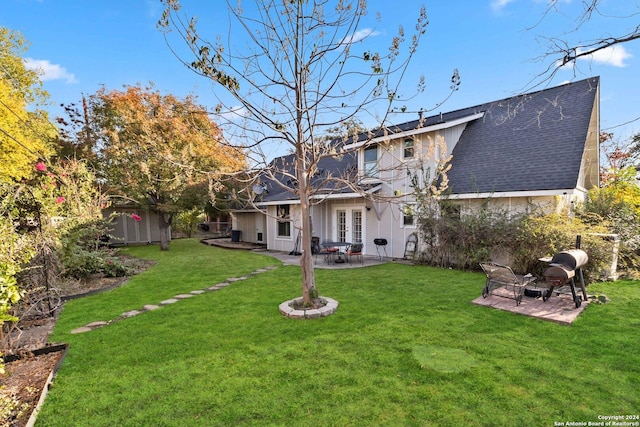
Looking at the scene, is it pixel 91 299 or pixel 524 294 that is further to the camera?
pixel 91 299

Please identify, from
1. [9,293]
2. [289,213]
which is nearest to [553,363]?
[9,293]

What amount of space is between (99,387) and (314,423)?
2.63 metres

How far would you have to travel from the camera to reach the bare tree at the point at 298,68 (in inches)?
192

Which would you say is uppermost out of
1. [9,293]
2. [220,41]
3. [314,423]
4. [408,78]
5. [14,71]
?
[14,71]

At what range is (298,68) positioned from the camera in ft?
17.5

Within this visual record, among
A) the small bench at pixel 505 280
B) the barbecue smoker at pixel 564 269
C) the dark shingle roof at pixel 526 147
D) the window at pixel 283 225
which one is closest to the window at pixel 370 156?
the dark shingle roof at pixel 526 147

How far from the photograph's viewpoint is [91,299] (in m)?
7.25

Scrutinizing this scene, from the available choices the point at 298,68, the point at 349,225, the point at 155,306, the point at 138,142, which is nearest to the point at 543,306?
the point at 298,68

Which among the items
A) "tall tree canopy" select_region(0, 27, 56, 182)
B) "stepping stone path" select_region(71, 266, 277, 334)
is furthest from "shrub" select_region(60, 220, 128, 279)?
"tall tree canopy" select_region(0, 27, 56, 182)

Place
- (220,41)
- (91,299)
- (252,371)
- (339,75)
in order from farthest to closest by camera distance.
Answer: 1. (91,299)
2. (339,75)
3. (220,41)
4. (252,371)

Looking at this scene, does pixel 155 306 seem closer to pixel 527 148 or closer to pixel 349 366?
pixel 349 366

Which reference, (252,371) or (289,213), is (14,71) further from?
(252,371)

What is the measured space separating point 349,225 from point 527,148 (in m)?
7.55

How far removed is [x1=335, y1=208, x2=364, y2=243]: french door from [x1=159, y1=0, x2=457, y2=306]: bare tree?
7.92 metres
